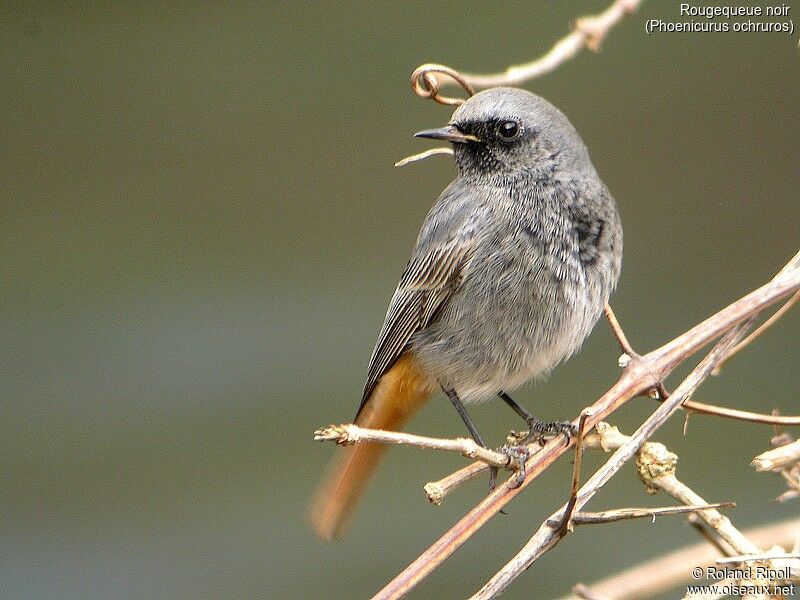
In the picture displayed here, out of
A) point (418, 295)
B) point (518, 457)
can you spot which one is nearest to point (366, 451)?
point (418, 295)

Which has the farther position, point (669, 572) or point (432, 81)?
point (432, 81)

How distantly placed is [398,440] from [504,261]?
142 centimetres

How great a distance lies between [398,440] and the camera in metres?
1.98

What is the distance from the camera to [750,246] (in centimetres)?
519

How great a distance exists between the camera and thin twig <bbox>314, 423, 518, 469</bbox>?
72.1 inches

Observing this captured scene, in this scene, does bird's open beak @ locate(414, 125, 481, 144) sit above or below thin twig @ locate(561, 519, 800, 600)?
above

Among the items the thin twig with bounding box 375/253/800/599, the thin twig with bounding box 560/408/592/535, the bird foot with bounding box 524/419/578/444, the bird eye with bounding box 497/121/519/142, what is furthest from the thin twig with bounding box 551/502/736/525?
the bird eye with bounding box 497/121/519/142

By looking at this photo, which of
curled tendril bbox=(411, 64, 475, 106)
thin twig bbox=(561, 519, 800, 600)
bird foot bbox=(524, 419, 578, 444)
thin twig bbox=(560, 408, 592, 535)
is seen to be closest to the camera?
thin twig bbox=(560, 408, 592, 535)

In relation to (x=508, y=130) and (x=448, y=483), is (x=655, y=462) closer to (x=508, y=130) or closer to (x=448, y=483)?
(x=448, y=483)

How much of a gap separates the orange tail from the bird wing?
1.9 inches

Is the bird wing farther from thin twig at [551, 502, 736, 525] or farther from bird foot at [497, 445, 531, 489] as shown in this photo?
thin twig at [551, 502, 736, 525]

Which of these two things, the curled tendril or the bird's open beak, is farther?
the bird's open beak

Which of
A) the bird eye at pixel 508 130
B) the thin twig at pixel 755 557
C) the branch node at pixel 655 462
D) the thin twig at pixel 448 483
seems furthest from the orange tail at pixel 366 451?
the thin twig at pixel 755 557

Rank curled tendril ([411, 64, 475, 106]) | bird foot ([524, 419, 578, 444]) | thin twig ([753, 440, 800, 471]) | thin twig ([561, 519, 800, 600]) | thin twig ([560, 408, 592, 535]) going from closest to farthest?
1. thin twig ([560, 408, 592, 535])
2. thin twig ([753, 440, 800, 471])
3. thin twig ([561, 519, 800, 600])
4. curled tendril ([411, 64, 475, 106])
5. bird foot ([524, 419, 578, 444])
